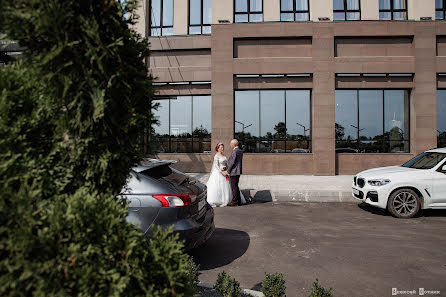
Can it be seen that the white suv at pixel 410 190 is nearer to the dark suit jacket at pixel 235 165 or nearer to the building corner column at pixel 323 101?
the dark suit jacket at pixel 235 165

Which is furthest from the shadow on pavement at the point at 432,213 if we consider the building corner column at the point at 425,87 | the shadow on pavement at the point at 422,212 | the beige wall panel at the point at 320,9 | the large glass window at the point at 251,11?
the large glass window at the point at 251,11

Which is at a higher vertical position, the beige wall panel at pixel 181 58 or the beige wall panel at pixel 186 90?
the beige wall panel at pixel 181 58

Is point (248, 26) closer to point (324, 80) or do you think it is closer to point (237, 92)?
point (237, 92)

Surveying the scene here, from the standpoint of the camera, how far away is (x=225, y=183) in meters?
9.36

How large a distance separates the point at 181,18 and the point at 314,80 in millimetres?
8074

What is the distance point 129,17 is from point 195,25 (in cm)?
1602

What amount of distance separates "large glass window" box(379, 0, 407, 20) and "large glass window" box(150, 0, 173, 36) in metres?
11.6

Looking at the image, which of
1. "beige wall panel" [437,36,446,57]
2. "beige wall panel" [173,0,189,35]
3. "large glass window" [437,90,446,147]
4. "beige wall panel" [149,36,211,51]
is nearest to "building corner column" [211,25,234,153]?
"beige wall panel" [149,36,211,51]

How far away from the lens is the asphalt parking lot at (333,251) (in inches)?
153

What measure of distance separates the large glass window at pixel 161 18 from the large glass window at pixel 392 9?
38.0 feet

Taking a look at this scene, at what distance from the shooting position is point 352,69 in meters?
15.6

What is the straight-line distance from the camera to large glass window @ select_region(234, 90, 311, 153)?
1606 cm

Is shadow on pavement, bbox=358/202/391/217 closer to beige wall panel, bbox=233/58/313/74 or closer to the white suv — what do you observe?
the white suv

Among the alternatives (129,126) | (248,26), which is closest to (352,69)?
(248,26)
